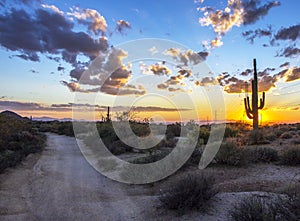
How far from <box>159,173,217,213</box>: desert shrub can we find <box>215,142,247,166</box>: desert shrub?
4.72 metres

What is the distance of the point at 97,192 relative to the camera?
859cm

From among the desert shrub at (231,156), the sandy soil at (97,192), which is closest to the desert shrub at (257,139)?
the desert shrub at (231,156)

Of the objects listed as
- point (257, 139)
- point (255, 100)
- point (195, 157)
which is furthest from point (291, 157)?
point (255, 100)

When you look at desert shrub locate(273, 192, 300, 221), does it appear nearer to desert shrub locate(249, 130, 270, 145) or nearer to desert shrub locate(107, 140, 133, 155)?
desert shrub locate(107, 140, 133, 155)

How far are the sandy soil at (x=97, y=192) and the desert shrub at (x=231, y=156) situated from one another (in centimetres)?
44

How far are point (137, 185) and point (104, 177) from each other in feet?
5.97

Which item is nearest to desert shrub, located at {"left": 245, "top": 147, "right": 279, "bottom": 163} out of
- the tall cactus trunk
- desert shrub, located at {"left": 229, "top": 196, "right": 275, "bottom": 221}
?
desert shrub, located at {"left": 229, "top": 196, "right": 275, "bottom": 221}

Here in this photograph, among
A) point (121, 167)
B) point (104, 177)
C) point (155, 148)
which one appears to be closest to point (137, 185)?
point (104, 177)

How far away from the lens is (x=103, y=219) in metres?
6.21

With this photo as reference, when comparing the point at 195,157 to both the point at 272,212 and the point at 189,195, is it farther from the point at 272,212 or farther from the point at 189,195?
the point at 272,212

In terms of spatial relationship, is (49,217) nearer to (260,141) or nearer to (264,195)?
(264,195)

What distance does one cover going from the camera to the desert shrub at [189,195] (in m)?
6.28

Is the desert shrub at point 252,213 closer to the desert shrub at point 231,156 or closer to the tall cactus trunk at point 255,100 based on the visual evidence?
the desert shrub at point 231,156

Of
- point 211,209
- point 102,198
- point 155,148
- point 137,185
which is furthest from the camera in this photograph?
point 155,148
